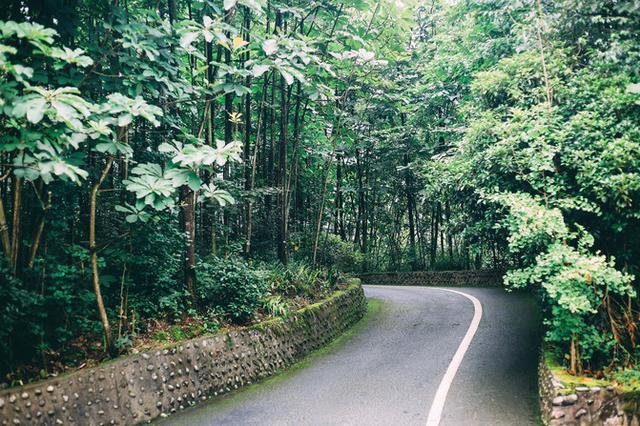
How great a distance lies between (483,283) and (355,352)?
12.0 meters

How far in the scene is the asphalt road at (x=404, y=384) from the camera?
18.0ft

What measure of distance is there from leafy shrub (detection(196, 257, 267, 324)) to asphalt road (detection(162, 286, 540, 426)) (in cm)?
131

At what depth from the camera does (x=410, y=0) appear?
9.95 m

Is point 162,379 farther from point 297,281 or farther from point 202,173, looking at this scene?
point 202,173

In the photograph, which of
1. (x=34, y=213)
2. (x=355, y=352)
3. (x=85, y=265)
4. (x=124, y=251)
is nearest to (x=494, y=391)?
(x=355, y=352)

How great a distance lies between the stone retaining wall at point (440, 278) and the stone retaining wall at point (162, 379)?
12.0 metres

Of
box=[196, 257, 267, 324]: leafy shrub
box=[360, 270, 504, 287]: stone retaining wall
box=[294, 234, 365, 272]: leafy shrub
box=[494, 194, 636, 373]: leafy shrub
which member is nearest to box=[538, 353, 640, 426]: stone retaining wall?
box=[494, 194, 636, 373]: leafy shrub

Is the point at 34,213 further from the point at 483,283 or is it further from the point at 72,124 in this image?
the point at 483,283

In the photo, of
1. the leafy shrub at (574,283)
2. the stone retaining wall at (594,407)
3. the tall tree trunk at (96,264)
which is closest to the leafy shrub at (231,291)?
the tall tree trunk at (96,264)

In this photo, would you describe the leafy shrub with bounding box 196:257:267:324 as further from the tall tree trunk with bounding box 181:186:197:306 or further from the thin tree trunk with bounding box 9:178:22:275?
the thin tree trunk with bounding box 9:178:22:275

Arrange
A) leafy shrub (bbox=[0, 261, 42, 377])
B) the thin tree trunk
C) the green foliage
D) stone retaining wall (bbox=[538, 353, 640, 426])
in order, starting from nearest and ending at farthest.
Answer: stone retaining wall (bbox=[538, 353, 640, 426])
leafy shrub (bbox=[0, 261, 42, 377])
the thin tree trunk
the green foliage

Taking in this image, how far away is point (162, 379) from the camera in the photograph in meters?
6.00

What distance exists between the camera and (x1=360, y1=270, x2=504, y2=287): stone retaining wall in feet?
61.1

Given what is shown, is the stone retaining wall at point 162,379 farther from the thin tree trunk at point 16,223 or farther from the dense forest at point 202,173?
the thin tree trunk at point 16,223
